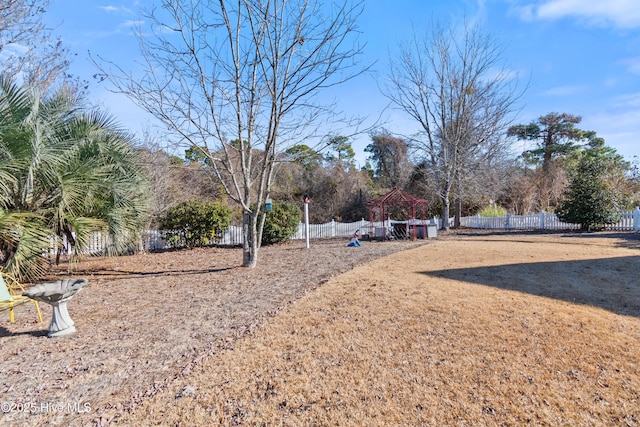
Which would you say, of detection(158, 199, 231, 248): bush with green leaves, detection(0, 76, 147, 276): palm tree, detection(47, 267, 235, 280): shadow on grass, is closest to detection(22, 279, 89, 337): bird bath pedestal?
detection(0, 76, 147, 276): palm tree

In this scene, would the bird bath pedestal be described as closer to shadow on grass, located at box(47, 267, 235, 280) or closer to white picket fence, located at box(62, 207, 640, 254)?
shadow on grass, located at box(47, 267, 235, 280)

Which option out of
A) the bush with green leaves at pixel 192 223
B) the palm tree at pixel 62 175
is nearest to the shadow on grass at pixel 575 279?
the palm tree at pixel 62 175

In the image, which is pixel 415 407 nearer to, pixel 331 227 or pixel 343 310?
pixel 343 310

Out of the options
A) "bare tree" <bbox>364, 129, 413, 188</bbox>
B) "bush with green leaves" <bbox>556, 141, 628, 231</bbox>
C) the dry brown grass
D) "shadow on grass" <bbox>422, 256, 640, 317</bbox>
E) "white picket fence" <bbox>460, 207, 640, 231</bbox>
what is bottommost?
the dry brown grass

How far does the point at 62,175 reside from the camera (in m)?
6.20

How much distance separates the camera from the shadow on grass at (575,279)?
4645 mm

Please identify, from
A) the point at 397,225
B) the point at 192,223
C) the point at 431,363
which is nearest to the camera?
the point at 431,363

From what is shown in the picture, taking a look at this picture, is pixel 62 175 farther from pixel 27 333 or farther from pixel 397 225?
pixel 397 225

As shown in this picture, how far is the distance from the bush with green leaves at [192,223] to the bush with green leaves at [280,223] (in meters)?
1.72

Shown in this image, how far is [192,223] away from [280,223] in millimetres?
3225

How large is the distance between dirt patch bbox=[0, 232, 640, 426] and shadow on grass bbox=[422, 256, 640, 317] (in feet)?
0.15

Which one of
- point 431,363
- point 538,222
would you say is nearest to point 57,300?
point 431,363

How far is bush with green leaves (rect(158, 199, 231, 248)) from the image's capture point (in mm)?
12125

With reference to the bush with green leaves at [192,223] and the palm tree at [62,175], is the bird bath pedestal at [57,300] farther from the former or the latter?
the bush with green leaves at [192,223]
